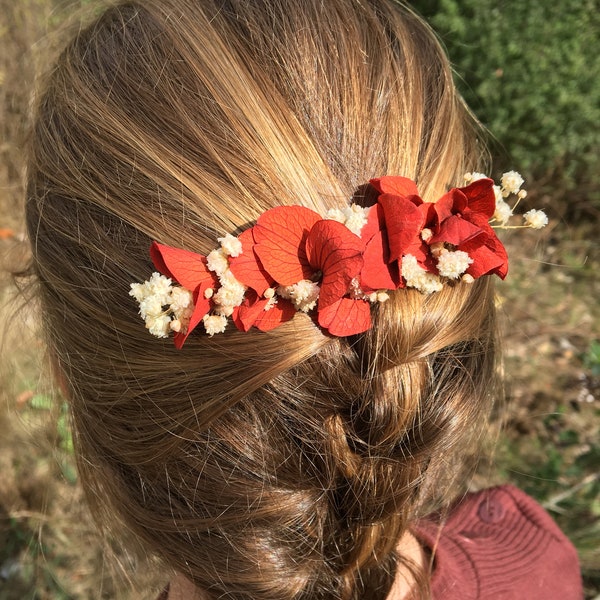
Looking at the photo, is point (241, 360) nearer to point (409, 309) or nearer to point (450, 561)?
point (409, 309)

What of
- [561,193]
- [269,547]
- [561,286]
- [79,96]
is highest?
[79,96]

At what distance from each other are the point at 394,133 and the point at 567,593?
1168 millimetres

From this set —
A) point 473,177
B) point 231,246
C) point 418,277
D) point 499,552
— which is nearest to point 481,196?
point 473,177

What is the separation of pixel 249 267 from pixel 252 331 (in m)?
0.10

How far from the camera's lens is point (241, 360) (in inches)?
29.5

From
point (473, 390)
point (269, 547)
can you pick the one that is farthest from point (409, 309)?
point (269, 547)

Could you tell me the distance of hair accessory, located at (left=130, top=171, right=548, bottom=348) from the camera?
27.5 inches

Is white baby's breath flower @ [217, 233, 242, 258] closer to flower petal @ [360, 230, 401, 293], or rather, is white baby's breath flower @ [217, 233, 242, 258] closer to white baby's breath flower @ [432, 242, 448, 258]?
flower petal @ [360, 230, 401, 293]

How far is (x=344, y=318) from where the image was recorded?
706 mm

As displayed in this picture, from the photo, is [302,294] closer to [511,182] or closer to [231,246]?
[231,246]

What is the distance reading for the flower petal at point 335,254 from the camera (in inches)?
26.6

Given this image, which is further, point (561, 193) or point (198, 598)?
point (561, 193)

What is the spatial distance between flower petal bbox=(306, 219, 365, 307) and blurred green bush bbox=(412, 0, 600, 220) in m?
2.34

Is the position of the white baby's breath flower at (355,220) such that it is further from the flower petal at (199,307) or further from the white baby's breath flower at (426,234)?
the flower petal at (199,307)
